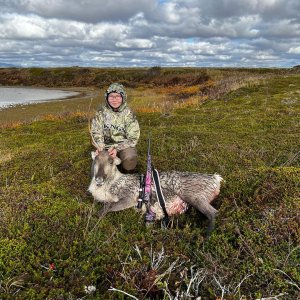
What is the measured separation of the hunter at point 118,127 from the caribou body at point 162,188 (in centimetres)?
148

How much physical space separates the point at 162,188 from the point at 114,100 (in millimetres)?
3047

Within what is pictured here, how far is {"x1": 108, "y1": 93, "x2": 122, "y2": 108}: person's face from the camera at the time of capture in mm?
8898

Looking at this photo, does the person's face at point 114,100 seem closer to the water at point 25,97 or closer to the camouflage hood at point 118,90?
the camouflage hood at point 118,90

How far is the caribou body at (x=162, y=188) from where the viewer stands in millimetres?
6875

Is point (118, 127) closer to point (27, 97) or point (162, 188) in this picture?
point (162, 188)

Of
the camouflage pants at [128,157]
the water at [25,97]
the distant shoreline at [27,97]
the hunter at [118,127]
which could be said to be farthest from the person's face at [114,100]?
the water at [25,97]

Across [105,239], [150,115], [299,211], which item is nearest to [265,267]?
[299,211]

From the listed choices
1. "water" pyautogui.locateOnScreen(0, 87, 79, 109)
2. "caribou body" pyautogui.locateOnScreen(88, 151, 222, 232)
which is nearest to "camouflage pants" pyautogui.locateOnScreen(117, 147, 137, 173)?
"caribou body" pyautogui.locateOnScreen(88, 151, 222, 232)

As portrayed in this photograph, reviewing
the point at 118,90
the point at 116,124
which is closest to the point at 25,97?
the point at 116,124

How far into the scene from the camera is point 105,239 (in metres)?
5.60

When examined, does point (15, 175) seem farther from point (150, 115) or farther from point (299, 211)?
point (150, 115)

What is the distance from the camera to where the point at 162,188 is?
23.1 ft

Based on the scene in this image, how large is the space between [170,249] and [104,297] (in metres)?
1.40

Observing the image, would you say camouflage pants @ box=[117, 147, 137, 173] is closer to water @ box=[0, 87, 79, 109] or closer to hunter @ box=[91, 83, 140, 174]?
hunter @ box=[91, 83, 140, 174]
